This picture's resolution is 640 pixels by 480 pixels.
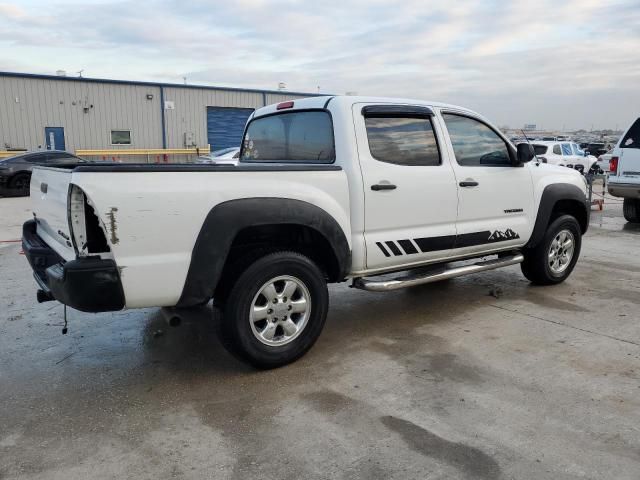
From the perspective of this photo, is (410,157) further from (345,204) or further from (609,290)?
(609,290)

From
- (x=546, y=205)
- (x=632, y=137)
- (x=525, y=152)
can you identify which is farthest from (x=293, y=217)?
(x=632, y=137)

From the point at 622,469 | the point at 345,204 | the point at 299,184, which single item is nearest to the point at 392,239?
the point at 345,204

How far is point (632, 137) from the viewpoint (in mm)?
10852

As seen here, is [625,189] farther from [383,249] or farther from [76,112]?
[76,112]

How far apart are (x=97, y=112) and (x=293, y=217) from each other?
24.2 metres

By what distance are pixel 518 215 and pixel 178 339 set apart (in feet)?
11.2

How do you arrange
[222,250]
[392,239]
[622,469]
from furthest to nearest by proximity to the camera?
[392,239] < [222,250] < [622,469]

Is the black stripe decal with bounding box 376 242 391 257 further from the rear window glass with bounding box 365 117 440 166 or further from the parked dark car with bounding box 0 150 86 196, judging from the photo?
the parked dark car with bounding box 0 150 86 196

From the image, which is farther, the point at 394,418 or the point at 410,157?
the point at 410,157

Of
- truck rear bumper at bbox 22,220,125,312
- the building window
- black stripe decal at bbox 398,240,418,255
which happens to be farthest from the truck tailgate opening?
the building window

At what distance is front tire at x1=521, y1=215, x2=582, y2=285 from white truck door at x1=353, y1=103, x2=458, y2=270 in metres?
1.60

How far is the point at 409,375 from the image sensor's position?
12.8 ft

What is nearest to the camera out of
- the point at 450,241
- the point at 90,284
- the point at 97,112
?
the point at 90,284

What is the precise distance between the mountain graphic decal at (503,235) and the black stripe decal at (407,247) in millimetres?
1040
